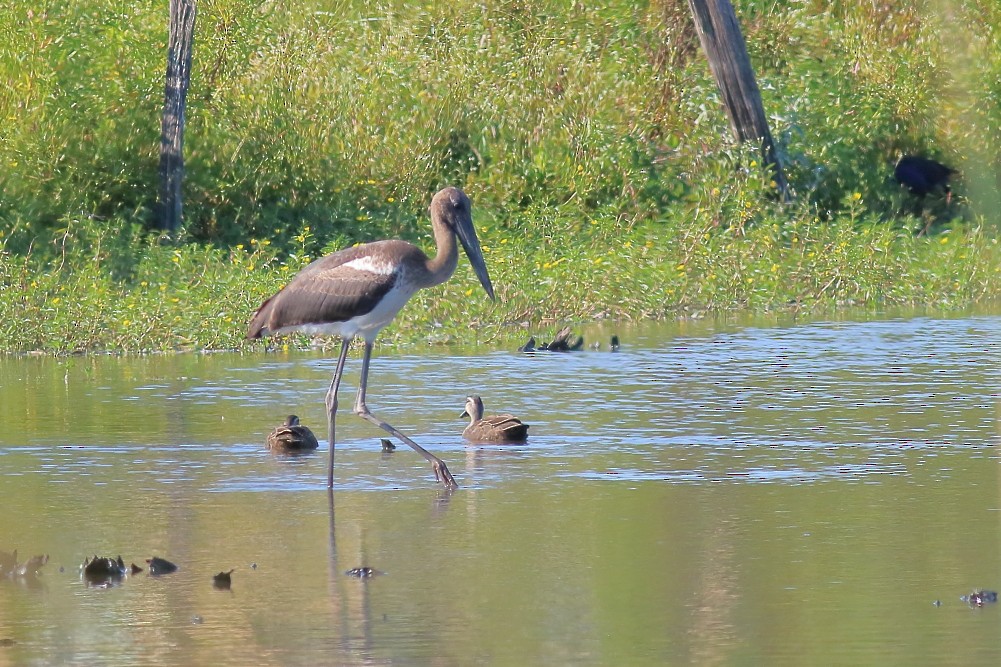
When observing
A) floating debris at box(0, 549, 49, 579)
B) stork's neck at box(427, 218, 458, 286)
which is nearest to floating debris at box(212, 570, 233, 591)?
floating debris at box(0, 549, 49, 579)

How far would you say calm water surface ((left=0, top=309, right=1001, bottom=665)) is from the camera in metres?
6.50

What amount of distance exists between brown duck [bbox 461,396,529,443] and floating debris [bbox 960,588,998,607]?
3928 mm

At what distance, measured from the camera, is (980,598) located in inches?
271

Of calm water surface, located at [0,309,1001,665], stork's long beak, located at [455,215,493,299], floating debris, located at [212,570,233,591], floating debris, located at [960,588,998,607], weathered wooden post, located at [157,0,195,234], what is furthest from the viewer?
weathered wooden post, located at [157,0,195,234]

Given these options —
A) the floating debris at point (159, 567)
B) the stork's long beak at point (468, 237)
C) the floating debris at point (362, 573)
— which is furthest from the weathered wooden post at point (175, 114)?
the floating debris at point (362, 573)

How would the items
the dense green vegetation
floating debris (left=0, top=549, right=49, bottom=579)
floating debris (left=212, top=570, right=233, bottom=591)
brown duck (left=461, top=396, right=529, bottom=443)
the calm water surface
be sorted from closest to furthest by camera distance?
the calm water surface
floating debris (left=212, top=570, right=233, bottom=591)
floating debris (left=0, top=549, right=49, bottom=579)
brown duck (left=461, top=396, right=529, bottom=443)
the dense green vegetation

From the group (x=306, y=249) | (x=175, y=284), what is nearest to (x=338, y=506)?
(x=175, y=284)

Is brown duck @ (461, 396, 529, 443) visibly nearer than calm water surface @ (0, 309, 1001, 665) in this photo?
No

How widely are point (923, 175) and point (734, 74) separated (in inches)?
103

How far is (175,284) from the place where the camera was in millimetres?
17188

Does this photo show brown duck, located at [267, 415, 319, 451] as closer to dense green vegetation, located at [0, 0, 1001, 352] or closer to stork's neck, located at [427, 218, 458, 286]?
stork's neck, located at [427, 218, 458, 286]

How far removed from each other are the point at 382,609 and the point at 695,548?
1546mm

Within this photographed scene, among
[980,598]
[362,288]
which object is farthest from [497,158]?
[980,598]

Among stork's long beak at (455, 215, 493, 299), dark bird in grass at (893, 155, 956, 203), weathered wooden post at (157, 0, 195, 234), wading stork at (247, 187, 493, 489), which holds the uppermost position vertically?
weathered wooden post at (157, 0, 195, 234)
